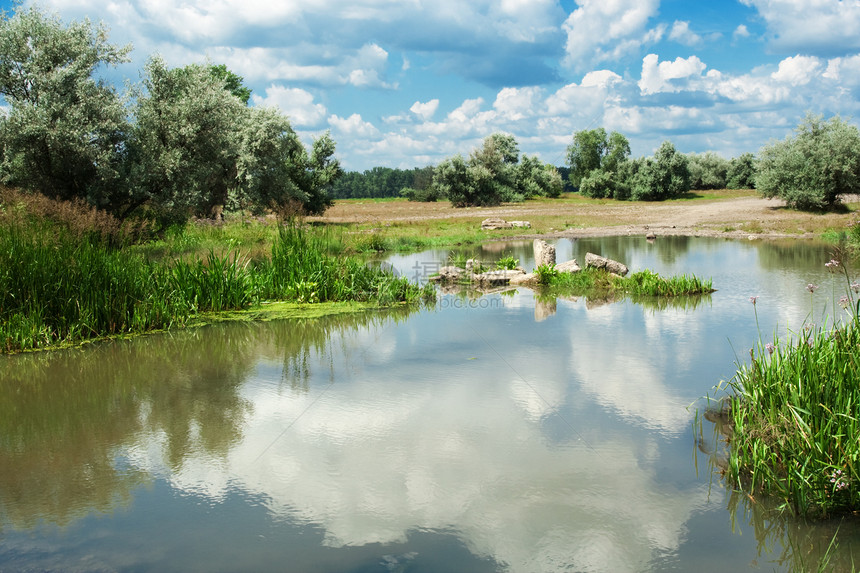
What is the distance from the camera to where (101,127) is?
2139 centimetres

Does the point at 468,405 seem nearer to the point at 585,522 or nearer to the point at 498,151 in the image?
the point at 585,522

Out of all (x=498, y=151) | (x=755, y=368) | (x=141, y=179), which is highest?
(x=498, y=151)

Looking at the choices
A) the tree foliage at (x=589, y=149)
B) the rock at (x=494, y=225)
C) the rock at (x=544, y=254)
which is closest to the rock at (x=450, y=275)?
the rock at (x=544, y=254)

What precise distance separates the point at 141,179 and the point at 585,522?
2154cm

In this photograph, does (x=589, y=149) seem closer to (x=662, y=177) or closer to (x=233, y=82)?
(x=662, y=177)

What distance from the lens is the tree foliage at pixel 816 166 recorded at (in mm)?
35781

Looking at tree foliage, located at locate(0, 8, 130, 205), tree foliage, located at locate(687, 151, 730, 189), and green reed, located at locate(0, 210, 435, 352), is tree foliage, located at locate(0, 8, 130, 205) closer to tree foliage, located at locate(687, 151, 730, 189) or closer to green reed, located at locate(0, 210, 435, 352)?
green reed, located at locate(0, 210, 435, 352)

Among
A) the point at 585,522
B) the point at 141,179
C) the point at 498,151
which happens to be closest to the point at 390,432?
the point at 585,522

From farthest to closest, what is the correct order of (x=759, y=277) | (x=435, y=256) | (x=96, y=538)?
(x=435, y=256)
(x=759, y=277)
(x=96, y=538)

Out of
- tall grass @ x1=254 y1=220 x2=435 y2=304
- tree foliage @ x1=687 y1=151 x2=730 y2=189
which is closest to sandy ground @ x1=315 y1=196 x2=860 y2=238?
tall grass @ x1=254 y1=220 x2=435 y2=304

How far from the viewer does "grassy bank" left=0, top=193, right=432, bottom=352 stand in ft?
32.7

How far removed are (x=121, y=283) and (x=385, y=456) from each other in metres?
6.95

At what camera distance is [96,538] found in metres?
4.75

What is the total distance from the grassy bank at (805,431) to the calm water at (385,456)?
0.24m
